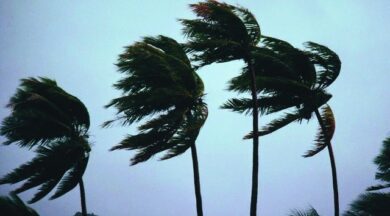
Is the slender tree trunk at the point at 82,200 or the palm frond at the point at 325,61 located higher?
the palm frond at the point at 325,61

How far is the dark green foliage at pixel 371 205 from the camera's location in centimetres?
804

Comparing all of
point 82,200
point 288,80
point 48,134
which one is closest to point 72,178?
point 82,200

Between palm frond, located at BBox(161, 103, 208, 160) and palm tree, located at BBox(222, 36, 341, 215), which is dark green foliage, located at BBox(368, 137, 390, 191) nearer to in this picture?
palm tree, located at BBox(222, 36, 341, 215)

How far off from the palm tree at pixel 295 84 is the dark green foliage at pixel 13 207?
18.3 ft

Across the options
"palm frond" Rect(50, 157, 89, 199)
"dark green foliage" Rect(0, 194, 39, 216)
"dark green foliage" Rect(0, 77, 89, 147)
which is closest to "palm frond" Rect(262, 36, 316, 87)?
"dark green foliage" Rect(0, 77, 89, 147)

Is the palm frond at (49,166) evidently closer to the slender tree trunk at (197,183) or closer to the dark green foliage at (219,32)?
the slender tree trunk at (197,183)

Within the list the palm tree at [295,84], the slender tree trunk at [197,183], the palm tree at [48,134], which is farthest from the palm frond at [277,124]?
the palm tree at [48,134]

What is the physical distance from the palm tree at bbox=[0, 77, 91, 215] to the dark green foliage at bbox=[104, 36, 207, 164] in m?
1.86

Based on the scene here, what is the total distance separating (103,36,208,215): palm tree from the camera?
8.68 m

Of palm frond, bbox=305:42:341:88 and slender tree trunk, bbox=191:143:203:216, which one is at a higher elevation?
palm frond, bbox=305:42:341:88

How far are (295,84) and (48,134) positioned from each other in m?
7.24

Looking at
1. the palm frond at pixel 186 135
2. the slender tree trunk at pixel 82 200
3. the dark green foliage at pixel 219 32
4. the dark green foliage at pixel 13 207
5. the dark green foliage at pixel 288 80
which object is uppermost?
the dark green foliage at pixel 219 32

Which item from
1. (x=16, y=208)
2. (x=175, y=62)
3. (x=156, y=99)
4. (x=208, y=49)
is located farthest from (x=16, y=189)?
(x=208, y=49)

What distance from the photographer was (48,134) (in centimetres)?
1049
